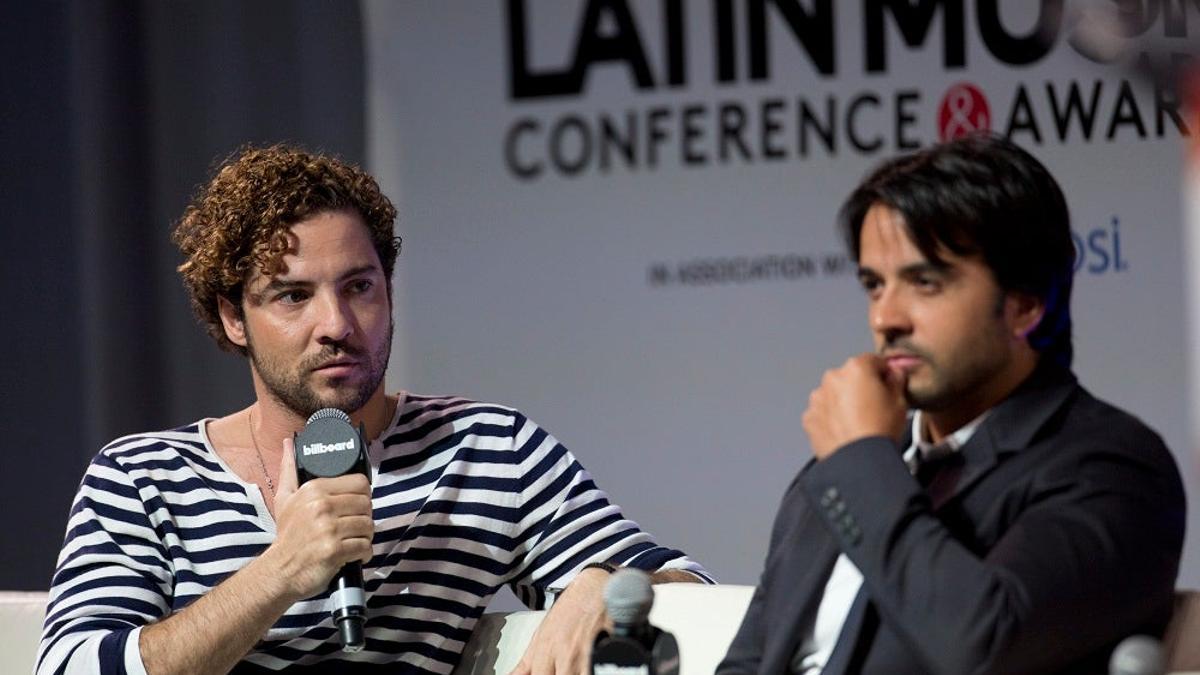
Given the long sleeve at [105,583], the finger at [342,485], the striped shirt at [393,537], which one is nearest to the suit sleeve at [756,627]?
the striped shirt at [393,537]

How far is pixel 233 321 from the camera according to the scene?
321cm

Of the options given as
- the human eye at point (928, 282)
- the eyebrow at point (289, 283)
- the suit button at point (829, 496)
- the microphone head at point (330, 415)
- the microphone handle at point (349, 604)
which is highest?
the human eye at point (928, 282)

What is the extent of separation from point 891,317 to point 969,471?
224 mm

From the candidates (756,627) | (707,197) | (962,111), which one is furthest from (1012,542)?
(707,197)

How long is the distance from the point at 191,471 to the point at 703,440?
251cm

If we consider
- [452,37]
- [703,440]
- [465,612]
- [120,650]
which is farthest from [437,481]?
[452,37]

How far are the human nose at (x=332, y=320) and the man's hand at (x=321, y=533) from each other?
35 cm

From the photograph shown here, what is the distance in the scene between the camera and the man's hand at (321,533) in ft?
8.75

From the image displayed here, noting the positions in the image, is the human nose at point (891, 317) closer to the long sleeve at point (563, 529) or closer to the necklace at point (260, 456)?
the long sleeve at point (563, 529)

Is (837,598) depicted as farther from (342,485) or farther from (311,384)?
(311,384)

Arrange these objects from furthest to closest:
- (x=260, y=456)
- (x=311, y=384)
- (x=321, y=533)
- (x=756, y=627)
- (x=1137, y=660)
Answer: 1. (x=260, y=456)
2. (x=311, y=384)
3. (x=321, y=533)
4. (x=756, y=627)
5. (x=1137, y=660)

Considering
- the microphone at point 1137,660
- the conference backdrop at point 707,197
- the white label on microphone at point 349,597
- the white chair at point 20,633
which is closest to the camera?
the microphone at point 1137,660

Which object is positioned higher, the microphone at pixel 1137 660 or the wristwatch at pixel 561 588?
the microphone at pixel 1137 660

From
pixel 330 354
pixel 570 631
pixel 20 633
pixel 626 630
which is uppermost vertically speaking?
pixel 330 354
